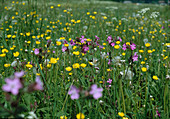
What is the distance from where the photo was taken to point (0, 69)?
1.80 meters

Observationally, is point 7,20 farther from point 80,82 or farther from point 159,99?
point 159,99

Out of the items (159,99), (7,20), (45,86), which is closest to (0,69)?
(45,86)

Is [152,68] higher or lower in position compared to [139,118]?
higher

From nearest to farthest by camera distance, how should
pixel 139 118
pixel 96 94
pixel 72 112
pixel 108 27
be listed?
pixel 96 94, pixel 139 118, pixel 72 112, pixel 108 27

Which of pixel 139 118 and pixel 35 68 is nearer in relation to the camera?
pixel 139 118

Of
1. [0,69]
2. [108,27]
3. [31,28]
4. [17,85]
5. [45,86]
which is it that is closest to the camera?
[17,85]

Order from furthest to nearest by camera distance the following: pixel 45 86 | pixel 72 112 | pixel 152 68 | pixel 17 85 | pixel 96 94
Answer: pixel 152 68, pixel 45 86, pixel 72 112, pixel 96 94, pixel 17 85

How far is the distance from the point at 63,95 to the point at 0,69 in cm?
85

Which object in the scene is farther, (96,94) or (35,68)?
(35,68)

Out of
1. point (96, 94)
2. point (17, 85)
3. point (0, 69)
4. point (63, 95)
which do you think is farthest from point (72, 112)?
point (0, 69)

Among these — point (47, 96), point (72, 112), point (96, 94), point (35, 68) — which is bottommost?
point (72, 112)

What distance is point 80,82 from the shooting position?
1.60m

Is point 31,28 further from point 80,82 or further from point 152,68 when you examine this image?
point 152,68

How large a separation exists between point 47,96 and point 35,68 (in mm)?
395
